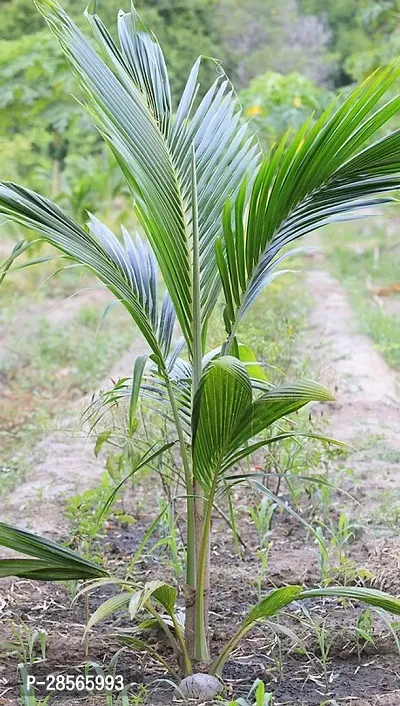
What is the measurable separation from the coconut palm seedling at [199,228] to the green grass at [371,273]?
2995 millimetres

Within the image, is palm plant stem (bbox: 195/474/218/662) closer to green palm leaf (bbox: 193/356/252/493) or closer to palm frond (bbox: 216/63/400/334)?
green palm leaf (bbox: 193/356/252/493)

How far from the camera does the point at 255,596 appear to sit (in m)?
2.99

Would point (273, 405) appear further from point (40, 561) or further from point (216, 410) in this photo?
point (40, 561)

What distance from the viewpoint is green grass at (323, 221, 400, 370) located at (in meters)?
6.65

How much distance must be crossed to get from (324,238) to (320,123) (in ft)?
34.7

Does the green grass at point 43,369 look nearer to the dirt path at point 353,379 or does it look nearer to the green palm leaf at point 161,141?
the dirt path at point 353,379

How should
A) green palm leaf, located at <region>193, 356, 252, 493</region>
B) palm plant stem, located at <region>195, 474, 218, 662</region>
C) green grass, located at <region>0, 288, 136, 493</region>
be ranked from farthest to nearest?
green grass, located at <region>0, 288, 136, 493</region> < palm plant stem, located at <region>195, 474, 218, 662</region> < green palm leaf, located at <region>193, 356, 252, 493</region>

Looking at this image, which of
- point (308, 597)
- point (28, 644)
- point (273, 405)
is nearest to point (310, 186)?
point (273, 405)

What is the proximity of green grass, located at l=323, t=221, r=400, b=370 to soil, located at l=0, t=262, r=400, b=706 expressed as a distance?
181 cm

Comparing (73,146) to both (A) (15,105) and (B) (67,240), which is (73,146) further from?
(B) (67,240)

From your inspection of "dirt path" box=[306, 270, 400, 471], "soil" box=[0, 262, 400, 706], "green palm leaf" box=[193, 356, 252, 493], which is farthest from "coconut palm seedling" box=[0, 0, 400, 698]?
"dirt path" box=[306, 270, 400, 471]

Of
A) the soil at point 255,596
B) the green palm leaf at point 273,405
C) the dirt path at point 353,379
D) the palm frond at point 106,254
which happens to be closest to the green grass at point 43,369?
the soil at point 255,596

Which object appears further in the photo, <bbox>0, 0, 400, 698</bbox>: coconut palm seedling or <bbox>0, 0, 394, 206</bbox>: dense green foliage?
<bbox>0, 0, 394, 206</bbox>: dense green foliage

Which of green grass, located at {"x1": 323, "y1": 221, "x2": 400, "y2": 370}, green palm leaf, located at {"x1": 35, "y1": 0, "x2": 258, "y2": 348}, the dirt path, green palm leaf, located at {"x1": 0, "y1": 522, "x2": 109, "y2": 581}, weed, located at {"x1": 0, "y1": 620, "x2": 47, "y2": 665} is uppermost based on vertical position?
green grass, located at {"x1": 323, "y1": 221, "x2": 400, "y2": 370}
